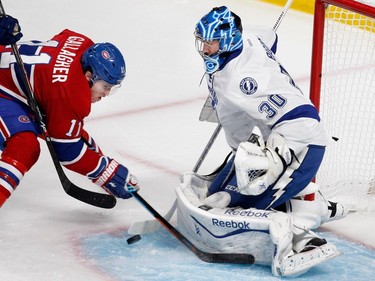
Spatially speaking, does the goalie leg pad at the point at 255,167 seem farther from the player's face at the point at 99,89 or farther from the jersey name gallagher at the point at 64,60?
the jersey name gallagher at the point at 64,60

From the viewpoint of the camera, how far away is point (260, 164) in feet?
11.5

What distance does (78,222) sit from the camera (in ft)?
13.0

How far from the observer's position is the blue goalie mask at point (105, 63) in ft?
11.9

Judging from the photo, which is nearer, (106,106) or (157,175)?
(157,175)

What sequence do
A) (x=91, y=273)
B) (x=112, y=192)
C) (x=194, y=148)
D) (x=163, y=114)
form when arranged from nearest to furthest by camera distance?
(x=91, y=273) < (x=112, y=192) < (x=194, y=148) < (x=163, y=114)

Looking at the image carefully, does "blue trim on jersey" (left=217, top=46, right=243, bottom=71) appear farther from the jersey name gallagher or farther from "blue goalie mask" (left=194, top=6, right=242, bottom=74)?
the jersey name gallagher

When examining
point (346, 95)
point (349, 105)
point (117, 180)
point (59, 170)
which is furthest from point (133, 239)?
point (346, 95)

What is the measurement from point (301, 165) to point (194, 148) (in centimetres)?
108

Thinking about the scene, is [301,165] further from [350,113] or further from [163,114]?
[163,114]

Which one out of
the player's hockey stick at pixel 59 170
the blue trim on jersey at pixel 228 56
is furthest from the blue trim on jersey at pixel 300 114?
the player's hockey stick at pixel 59 170

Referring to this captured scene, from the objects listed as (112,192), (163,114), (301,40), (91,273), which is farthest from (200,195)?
(301,40)

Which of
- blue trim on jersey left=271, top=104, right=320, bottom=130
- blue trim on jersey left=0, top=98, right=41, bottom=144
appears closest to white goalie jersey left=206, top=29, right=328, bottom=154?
blue trim on jersey left=271, top=104, right=320, bottom=130

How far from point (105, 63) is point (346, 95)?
52.3 inches

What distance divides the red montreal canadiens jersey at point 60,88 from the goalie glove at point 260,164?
56cm
